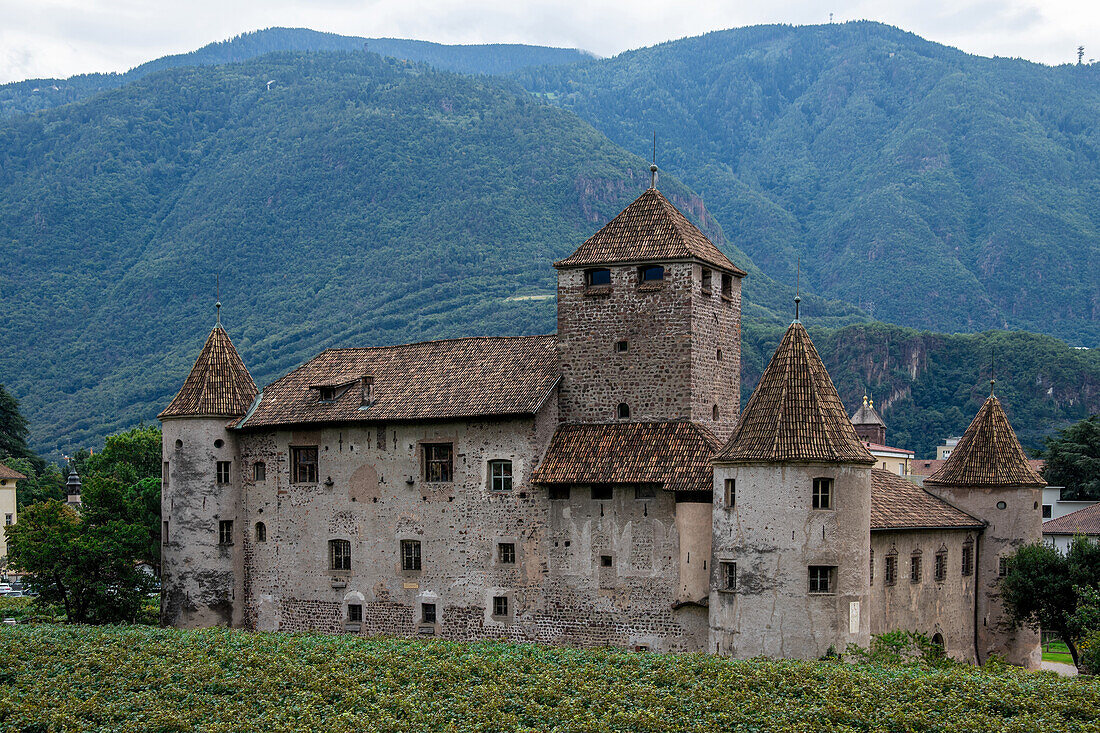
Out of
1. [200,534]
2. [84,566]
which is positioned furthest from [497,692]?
[84,566]

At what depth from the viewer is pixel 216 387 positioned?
183ft

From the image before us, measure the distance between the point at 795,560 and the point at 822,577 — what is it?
960 mm

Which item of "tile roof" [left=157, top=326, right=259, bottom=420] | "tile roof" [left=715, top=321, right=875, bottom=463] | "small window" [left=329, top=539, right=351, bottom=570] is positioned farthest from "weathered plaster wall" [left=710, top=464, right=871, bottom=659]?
"tile roof" [left=157, top=326, right=259, bottom=420]

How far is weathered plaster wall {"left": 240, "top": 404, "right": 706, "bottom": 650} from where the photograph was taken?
154 ft

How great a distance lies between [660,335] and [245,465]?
17632mm

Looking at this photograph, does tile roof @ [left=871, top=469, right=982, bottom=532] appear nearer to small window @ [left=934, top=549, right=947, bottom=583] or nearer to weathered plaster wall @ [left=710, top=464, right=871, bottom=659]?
small window @ [left=934, top=549, right=947, bottom=583]

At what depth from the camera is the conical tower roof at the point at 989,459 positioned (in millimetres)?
52312

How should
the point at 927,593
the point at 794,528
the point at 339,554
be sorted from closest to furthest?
1. the point at 794,528
2. the point at 927,593
3. the point at 339,554

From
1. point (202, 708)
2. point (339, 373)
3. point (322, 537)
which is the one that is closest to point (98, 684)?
point (202, 708)

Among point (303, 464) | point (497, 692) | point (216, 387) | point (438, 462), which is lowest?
point (497, 692)

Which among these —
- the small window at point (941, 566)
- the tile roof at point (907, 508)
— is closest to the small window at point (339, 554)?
the tile roof at point (907, 508)

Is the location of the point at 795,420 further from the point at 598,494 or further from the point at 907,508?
the point at 907,508

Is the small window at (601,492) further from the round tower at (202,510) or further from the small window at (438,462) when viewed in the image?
the round tower at (202,510)

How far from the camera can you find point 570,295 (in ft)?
168
